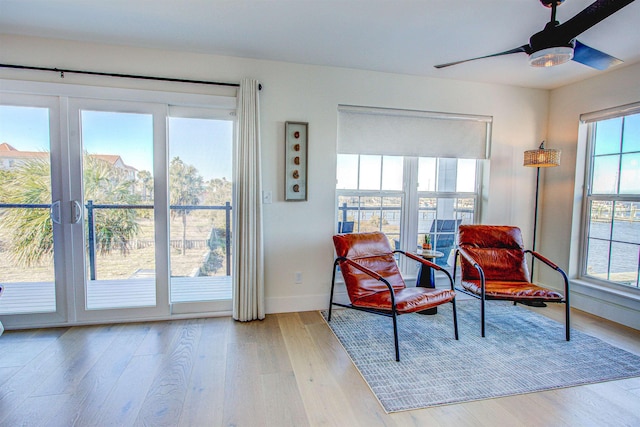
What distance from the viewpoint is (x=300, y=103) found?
3.07 m

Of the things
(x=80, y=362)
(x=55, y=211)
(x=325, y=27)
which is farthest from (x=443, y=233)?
(x=55, y=211)

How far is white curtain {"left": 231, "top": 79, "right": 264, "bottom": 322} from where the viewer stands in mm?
2836

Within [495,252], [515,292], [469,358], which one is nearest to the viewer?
[469,358]

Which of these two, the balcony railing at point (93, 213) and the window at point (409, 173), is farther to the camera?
the window at point (409, 173)

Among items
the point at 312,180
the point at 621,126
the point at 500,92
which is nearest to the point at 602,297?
the point at 621,126

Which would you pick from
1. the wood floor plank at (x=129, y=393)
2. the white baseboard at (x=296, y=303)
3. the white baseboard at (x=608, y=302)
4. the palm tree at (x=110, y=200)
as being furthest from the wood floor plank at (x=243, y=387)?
the white baseboard at (x=608, y=302)

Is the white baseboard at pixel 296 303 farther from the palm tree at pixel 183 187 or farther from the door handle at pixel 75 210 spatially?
the door handle at pixel 75 210

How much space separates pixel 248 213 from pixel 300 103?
3.91 ft

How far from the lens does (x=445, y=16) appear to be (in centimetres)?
216

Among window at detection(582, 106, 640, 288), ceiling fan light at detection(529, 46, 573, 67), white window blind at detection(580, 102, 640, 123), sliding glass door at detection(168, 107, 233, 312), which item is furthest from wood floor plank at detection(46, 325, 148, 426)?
white window blind at detection(580, 102, 640, 123)

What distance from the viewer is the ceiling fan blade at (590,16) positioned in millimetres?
1468

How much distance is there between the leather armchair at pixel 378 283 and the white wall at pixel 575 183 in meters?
1.70

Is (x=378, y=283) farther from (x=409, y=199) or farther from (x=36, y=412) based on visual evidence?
(x=36, y=412)

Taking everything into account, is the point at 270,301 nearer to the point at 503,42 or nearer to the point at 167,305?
the point at 167,305
